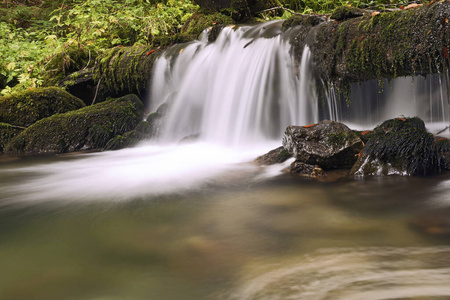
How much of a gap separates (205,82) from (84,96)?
380cm

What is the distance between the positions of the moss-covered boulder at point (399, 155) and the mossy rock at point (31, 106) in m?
6.89

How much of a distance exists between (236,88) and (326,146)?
3.11m

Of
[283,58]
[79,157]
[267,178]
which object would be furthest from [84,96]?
[267,178]

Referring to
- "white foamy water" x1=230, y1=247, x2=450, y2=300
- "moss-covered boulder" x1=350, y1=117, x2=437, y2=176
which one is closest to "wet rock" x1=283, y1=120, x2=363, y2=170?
"moss-covered boulder" x1=350, y1=117, x2=437, y2=176

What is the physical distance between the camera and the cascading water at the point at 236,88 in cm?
647

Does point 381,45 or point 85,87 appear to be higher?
point 85,87

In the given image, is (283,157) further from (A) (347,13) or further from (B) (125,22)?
(B) (125,22)

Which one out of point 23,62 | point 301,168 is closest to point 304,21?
point 301,168

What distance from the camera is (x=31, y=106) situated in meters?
8.57

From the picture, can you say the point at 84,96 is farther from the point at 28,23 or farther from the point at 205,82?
the point at 28,23

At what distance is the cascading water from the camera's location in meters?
6.47

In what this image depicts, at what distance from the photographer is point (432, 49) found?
4574mm

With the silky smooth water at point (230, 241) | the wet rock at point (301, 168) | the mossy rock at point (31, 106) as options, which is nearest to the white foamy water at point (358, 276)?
the silky smooth water at point (230, 241)

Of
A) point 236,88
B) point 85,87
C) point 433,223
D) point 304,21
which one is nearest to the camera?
point 433,223
